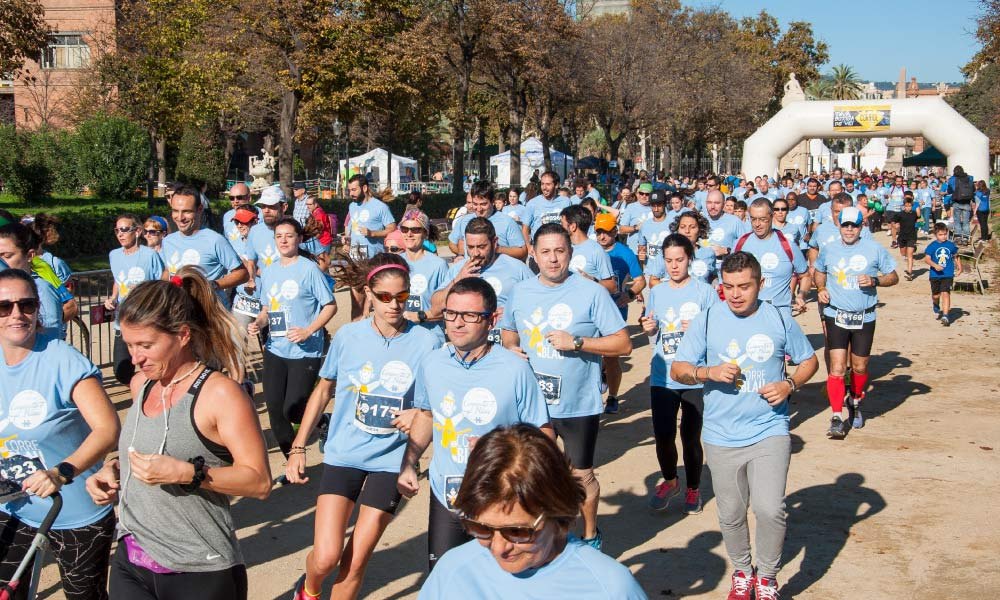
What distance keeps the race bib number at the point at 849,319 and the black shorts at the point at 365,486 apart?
229 inches

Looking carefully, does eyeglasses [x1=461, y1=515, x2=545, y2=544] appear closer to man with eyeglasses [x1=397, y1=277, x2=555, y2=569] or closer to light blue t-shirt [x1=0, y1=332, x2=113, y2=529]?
man with eyeglasses [x1=397, y1=277, x2=555, y2=569]

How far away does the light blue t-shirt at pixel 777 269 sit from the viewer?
980 cm

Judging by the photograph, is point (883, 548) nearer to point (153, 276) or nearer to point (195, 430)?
point (195, 430)

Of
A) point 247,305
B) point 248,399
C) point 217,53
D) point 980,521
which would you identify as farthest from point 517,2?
point 248,399

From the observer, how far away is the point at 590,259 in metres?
9.00

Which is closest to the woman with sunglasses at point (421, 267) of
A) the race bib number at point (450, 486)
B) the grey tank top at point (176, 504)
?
the race bib number at point (450, 486)

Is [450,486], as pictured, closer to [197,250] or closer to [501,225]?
[197,250]

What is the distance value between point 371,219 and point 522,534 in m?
10.6

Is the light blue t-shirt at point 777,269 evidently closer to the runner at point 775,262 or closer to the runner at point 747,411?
the runner at point 775,262

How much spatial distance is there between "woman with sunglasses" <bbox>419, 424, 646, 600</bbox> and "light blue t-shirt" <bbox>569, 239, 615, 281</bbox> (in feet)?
21.1

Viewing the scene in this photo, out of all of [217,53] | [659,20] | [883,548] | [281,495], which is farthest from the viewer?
[659,20]

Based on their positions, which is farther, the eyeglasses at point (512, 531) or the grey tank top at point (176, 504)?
the grey tank top at point (176, 504)

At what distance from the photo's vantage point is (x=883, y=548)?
6500 mm

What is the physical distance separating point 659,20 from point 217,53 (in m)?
29.9
